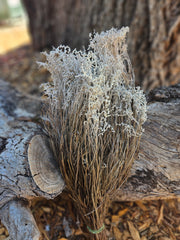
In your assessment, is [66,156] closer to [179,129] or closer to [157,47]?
[179,129]

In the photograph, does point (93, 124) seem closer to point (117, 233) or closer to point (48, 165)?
point (48, 165)

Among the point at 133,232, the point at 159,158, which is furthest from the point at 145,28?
the point at 133,232

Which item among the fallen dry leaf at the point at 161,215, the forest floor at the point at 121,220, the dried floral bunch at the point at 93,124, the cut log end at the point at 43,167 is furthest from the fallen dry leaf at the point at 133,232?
the cut log end at the point at 43,167

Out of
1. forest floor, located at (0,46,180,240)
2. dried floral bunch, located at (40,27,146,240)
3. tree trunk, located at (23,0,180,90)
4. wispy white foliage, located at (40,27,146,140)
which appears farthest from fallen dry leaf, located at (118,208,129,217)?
tree trunk, located at (23,0,180,90)

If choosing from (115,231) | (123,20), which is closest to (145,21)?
(123,20)

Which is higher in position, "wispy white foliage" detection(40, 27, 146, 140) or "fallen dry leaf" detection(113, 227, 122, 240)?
"wispy white foliage" detection(40, 27, 146, 140)

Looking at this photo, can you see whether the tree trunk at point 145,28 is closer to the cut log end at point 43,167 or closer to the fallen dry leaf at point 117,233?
the cut log end at point 43,167

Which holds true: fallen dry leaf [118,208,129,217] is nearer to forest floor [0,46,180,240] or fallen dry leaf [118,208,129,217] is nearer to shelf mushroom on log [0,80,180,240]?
forest floor [0,46,180,240]

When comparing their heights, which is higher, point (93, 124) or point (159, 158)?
point (93, 124)
